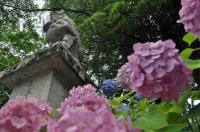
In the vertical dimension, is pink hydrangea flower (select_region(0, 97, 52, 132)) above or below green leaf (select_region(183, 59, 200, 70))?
below

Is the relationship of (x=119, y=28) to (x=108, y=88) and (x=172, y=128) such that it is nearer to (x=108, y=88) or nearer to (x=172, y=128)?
(x=108, y=88)

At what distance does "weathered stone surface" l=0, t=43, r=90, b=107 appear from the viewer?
2490mm

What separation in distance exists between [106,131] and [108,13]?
30.4ft

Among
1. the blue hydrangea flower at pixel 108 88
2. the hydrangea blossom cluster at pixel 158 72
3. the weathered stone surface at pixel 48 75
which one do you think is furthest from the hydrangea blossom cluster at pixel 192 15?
the blue hydrangea flower at pixel 108 88

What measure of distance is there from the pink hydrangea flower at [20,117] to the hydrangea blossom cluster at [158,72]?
24 centimetres

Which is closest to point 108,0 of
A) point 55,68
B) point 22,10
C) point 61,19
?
point 22,10

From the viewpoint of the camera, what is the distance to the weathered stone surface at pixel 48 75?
249cm

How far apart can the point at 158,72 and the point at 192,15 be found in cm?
17

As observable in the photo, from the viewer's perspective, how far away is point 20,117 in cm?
105

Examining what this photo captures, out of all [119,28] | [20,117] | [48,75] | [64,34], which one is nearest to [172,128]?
[20,117]

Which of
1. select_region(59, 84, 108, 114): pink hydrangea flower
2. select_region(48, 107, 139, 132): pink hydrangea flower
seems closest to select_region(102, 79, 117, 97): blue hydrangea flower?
select_region(59, 84, 108, 114): pink hydrangea flower

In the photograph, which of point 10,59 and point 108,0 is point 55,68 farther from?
point 10,59

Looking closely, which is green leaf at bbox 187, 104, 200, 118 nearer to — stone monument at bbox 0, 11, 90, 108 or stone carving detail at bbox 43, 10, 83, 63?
stone monument at bbox 0, 11, 90, 108

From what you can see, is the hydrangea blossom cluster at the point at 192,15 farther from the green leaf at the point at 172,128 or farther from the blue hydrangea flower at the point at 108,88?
the blue hydrangea flower at the point at 108,88
